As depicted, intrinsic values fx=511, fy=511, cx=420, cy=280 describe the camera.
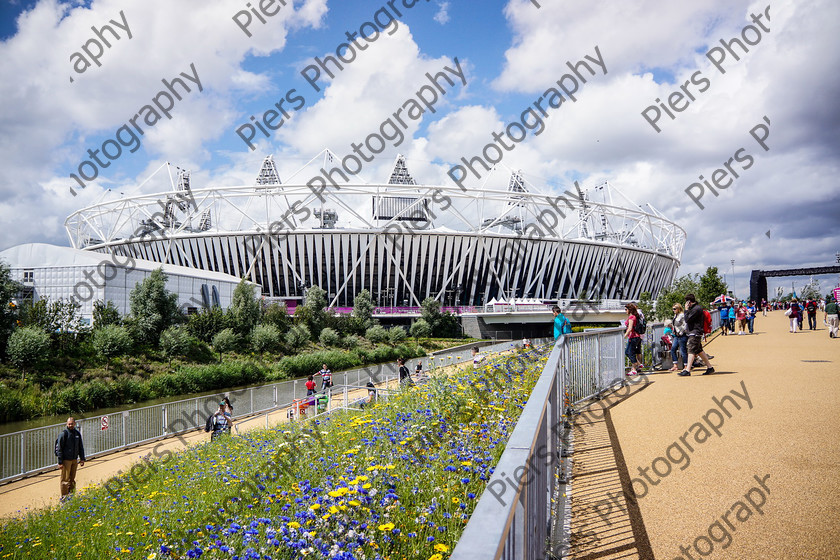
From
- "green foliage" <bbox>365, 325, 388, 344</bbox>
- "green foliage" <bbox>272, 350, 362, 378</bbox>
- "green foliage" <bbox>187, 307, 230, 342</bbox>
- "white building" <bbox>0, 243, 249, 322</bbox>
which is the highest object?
"white building" <bbox>0, 243, 249, 322</bbox>

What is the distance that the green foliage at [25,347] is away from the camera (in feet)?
79.4

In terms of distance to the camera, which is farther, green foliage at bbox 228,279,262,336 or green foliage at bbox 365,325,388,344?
green foliage at bbox 365,325,388,344

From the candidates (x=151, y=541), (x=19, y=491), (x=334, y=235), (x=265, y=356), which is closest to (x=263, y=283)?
(x=334, y=235)

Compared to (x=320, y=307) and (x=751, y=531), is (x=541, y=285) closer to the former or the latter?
(x=320, y=307)

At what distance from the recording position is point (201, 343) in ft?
113

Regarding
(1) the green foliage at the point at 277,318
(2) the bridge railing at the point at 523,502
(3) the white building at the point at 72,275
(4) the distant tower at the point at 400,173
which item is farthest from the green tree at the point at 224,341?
(4) the distant tower at the point at 400,173

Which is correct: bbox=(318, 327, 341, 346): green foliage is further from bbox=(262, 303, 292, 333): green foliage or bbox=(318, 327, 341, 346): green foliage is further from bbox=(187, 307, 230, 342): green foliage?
bbox=(187, 307, 230, 342): green foliage

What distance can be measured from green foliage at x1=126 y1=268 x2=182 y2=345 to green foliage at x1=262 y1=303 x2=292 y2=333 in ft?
23.2

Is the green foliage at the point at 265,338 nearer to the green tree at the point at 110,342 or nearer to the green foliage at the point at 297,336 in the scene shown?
the green foliage at the point at 297,336

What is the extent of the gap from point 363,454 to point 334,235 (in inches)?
2254

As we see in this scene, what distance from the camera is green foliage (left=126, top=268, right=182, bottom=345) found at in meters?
31.8

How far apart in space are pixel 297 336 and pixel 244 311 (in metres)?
4.43

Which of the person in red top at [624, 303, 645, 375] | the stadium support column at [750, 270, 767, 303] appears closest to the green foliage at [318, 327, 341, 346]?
the person in red top at [624, 303, 645, 375]

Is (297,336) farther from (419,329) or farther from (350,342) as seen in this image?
(419,329)
